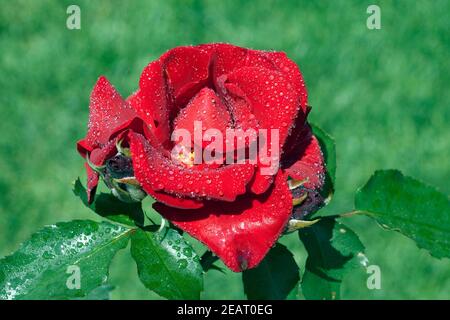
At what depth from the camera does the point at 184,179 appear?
2.21 ft

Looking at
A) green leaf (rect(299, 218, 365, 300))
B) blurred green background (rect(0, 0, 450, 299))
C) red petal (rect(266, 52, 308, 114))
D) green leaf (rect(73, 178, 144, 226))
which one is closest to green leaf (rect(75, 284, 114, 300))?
green leaf (rect(73, 178, 144, 226))

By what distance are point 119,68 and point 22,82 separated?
31 cm

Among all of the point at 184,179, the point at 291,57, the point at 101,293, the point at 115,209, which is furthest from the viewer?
the point at 291,57

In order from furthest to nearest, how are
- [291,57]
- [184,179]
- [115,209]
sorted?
[291,57]
[115,209]
[184,179]

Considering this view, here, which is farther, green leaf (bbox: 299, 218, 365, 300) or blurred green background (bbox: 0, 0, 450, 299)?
blurred green background (bbox: 0, 0, 450, 299)

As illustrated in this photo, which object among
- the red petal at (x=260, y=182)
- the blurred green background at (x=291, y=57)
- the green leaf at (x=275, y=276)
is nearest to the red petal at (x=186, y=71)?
the red petal at (x=260, y=182)

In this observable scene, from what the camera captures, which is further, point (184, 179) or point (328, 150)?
point (328, 150)

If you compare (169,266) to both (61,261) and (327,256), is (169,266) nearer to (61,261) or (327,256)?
(61,261)

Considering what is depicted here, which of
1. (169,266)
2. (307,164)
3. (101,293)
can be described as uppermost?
(307,164)

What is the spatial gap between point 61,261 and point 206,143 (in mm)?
210

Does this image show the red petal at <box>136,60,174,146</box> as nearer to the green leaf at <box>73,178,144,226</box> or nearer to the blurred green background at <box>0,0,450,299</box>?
the green leaf at <box>73,178,144,226</box>

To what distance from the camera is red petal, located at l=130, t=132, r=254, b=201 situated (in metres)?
0.67

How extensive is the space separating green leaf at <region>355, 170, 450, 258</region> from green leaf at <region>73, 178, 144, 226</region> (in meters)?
0.30

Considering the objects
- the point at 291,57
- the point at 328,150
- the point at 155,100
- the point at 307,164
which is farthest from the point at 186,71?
the point at 291,57
